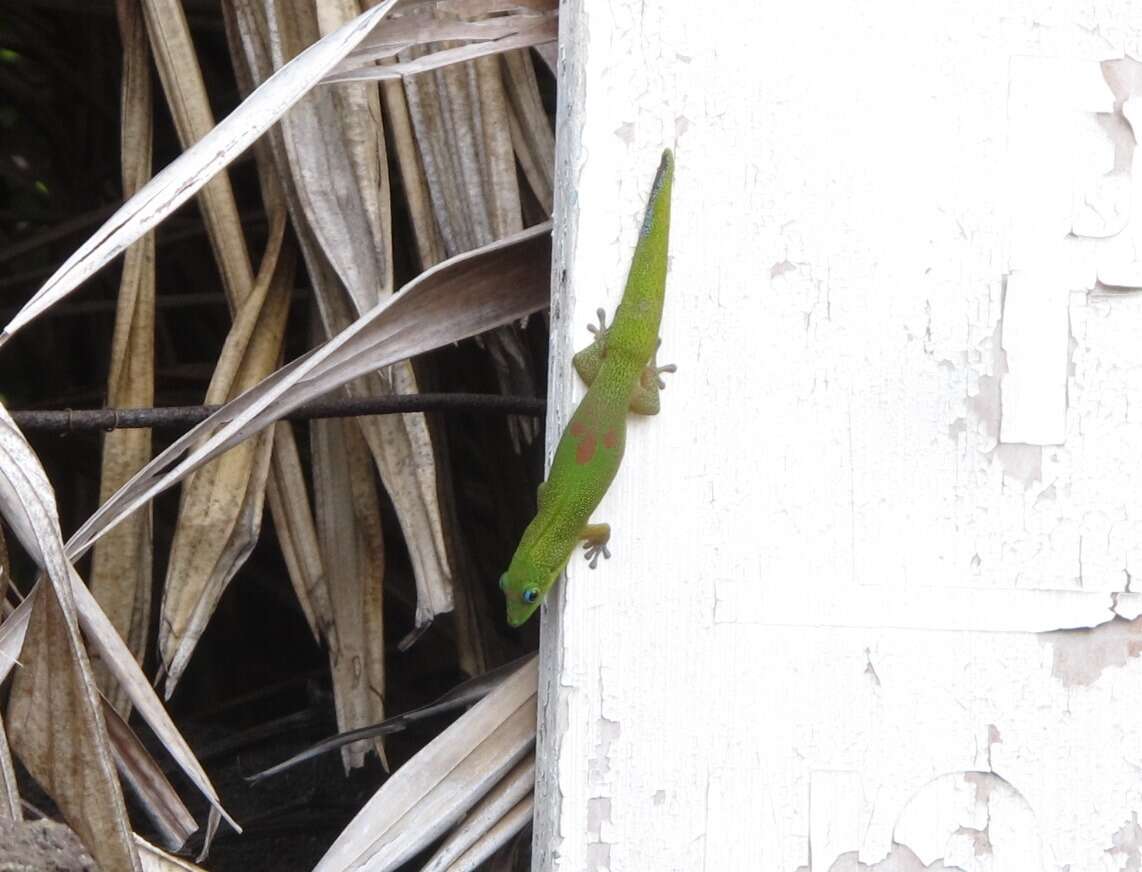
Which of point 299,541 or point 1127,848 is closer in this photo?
point 1127,848

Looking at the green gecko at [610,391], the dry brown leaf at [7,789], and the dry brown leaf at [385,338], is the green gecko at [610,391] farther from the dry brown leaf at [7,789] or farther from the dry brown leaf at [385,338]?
the dry brown leaf at [7,789]

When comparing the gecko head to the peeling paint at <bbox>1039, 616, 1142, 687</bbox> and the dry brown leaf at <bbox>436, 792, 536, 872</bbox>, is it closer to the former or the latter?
the dry brown leaf at <bbox>436, 792, 536, 872</bbox>

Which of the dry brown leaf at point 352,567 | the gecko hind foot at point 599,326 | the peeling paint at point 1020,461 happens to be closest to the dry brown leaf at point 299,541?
the dry brown leaf at point 352,567

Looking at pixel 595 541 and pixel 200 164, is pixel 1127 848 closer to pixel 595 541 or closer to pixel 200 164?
pixel 595 541

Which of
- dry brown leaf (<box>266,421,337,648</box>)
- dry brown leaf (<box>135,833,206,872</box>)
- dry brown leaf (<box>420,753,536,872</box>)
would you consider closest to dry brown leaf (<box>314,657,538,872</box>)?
dry brown leaf (<box>420,753,536,872</box>)

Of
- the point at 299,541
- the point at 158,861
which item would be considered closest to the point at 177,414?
the point at 299,541

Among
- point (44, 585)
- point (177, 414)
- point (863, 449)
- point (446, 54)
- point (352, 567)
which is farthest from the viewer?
point (352, 567)
